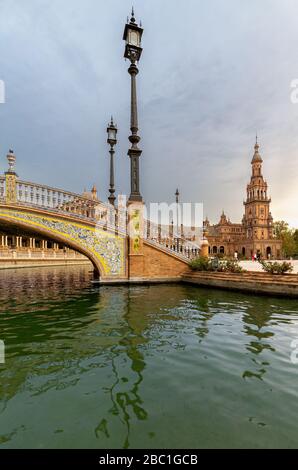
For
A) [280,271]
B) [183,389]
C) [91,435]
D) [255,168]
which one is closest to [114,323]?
[183,389]

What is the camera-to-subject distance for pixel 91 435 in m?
2.37

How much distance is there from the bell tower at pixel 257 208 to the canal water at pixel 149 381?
64.6m

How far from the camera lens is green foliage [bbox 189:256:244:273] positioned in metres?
12.4

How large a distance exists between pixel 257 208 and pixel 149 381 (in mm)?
71539

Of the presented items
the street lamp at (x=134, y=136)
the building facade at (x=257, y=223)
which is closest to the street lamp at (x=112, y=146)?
the street lamp at (x=134, y=136)

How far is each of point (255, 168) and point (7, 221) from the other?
240 ft

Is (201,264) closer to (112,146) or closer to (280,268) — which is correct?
(280,268)

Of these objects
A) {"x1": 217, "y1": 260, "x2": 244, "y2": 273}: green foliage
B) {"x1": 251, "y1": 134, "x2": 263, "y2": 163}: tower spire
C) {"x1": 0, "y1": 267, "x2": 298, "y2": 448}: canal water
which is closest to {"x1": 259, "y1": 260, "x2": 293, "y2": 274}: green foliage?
{"x1": 217, "y1": 260, "x2": 244, "y2": 273}: green foliage

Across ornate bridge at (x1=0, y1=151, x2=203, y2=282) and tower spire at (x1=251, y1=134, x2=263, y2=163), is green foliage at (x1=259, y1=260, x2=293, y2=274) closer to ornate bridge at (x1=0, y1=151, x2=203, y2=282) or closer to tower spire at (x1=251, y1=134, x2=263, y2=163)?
ornate bridge at (x1=0, y1=151, x2=203, y2=282)

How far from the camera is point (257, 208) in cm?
6694

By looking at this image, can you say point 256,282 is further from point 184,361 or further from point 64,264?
point 64,264

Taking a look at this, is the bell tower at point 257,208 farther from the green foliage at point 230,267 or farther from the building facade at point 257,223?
the green foliage at point 230,267

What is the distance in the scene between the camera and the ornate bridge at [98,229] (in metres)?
11.8

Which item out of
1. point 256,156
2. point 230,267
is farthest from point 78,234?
point 256,156
